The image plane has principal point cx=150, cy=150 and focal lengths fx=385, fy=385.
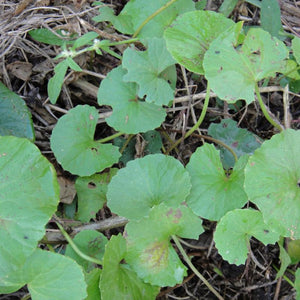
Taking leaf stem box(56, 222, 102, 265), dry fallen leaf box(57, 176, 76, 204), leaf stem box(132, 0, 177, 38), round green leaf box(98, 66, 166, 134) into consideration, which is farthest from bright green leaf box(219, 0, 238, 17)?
leaf stem box(56, 222, 102, 265)

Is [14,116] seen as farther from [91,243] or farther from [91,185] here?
[91,243]

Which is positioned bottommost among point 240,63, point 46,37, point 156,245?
point 156,245

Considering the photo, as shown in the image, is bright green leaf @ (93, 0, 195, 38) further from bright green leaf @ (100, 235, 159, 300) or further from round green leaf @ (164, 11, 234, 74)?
bright green leaf @ (100, 235, 159, 300)

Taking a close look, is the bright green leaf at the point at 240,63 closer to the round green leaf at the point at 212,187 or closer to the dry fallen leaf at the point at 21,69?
the round green leaf at the point at 212,187

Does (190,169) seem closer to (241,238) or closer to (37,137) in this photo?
(241,238)

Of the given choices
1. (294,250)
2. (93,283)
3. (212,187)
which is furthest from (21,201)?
(294,250)

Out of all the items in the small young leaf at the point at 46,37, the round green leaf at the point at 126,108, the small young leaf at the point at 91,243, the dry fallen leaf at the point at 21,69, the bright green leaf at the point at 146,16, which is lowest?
the small young leaf at the point at 91,243

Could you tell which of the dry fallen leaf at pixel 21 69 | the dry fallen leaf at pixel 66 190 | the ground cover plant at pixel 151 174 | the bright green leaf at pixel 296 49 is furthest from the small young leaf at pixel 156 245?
the dry fallen leaf at pixel 21 69
